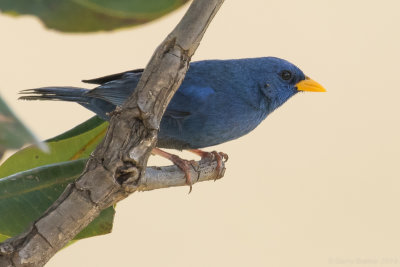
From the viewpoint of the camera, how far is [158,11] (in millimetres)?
1097

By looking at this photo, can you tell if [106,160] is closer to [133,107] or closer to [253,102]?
[133,107]

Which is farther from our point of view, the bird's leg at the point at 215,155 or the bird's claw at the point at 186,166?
the bird's leg at the point at 215,155

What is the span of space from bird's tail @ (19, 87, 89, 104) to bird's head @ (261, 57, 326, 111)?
3.30ft

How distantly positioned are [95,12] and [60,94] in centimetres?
158

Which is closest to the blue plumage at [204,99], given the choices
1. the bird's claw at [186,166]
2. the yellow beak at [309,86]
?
the yellow beak at [309,86]

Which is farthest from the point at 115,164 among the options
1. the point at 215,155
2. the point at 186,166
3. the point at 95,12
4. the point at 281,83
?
the point at 281,83

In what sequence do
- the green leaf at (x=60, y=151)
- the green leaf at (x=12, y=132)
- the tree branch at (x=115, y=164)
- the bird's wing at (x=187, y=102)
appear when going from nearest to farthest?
the green leaf at (x=12, y=132), the tree branch at (x=115, y=164), the green leaf at (x=60, y=151), the bird's wing at (x=187, y=102)

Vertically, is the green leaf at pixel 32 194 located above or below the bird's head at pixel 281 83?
below

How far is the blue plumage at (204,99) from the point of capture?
260 cm

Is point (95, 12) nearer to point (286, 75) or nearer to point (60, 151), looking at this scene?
point (60, 151)

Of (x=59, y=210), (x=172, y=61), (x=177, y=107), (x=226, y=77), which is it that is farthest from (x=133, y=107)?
(x=226, y=77)

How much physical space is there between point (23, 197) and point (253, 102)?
4.59ft

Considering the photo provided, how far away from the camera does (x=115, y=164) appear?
154cm

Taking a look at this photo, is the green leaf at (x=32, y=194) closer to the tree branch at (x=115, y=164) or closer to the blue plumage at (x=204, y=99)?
the tree branch at (x=115, y=164)
